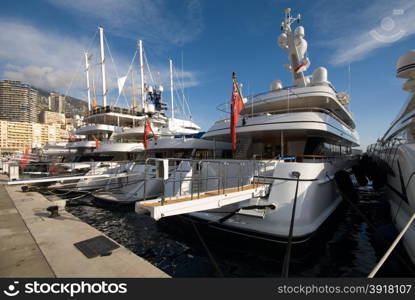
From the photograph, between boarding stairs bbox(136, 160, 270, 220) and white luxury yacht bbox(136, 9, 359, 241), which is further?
white luxury yacht bbox(136, 9, 359, 241)

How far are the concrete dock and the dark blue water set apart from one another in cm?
164

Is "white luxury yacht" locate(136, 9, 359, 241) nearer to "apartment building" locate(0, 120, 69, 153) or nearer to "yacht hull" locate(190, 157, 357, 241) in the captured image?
"yacht hull" locate(190, 157, 357, 241)

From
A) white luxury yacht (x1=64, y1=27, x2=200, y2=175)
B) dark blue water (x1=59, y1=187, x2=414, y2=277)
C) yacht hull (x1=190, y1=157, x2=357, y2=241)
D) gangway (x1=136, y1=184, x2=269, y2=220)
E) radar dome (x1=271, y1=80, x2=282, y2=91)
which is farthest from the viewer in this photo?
white luxury yacht (x1=64, y1=27, x2=200, y2=175)

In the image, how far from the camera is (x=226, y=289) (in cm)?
290

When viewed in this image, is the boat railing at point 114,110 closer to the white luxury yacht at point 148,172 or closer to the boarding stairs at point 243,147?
the white luxury yacht at point 148,172

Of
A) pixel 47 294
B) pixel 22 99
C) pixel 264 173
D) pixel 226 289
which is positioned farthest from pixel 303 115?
pixel 22 99

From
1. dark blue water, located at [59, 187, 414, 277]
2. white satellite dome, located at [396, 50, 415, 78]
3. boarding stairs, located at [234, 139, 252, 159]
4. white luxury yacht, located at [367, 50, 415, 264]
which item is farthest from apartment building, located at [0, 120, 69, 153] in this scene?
white luxury yacht, located at [367, 50, 415, 264]

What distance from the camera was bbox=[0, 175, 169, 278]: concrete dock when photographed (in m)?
3.32

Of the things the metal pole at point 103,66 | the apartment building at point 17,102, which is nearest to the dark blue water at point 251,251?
the metal pole at point 103,66

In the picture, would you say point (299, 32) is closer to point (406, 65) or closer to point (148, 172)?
point (406, 65)

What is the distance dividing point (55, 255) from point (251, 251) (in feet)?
17.6

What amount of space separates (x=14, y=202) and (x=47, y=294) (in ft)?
28.6

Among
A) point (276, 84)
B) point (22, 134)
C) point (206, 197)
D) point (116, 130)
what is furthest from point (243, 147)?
point (22, 134)

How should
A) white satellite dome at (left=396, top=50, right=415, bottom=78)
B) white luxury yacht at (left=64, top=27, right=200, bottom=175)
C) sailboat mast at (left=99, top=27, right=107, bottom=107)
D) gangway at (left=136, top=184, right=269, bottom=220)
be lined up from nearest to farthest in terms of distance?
gangway at (left=136, top=184, right=269, bottom=220) < white satellite dome at (left=396, top=50, right=415, bottom=78) < white luxury yacht at (left=64, top=27, right=200, bottom=175) < sailboat mast at (left=99, top=27, right=107, bottom=107)
